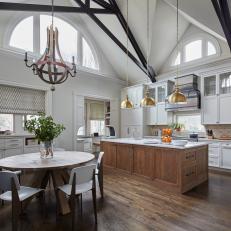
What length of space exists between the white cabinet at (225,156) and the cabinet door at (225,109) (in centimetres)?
67

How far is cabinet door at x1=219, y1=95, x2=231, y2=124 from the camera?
4887 millimetres

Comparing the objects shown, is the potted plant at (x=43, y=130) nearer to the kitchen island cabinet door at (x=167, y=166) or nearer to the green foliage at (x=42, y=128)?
the green foliage at (x=42, y=128)

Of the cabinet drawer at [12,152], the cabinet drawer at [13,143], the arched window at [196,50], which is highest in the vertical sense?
the arched window at [196,50]

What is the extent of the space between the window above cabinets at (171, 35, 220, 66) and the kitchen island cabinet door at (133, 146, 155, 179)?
149 inches

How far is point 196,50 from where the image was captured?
6.00m

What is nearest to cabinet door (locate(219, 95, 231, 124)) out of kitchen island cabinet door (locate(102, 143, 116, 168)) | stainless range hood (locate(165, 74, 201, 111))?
stainless range hood (locate(165, 74, 201, 111))

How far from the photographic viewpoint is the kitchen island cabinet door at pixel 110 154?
473cm

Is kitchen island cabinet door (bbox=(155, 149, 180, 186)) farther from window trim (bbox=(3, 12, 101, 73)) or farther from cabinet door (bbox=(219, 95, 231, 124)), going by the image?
window trim (bbox=(3, 12, 101, 73))

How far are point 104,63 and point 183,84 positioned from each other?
3.22 meters

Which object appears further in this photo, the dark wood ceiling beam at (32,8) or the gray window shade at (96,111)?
the gray window shade at (96,111)

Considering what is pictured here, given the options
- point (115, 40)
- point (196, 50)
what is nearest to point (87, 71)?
point (115, 40)

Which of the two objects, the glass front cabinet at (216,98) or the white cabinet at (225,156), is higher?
the glass front cabinet at (216,98)

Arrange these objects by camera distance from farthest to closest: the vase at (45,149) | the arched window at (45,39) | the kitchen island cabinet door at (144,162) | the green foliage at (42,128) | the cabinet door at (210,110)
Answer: the arched window at (45,39)
the cabinet door at (210,110)
the kitchen island cabinet door at (144,162)
the vase at (45,149)
the green foliage at (42,128)

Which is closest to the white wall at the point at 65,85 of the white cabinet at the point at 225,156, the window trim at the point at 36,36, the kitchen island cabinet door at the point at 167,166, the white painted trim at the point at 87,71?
the white painted trim at the point at 87,71
